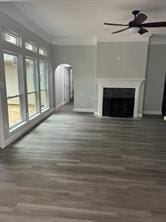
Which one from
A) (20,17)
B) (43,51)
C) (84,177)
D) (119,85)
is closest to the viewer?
(84,177)

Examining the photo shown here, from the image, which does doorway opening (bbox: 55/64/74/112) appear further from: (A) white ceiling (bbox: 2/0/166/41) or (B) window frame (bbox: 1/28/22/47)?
(B) window frame (bbox: 1/28/22/47)

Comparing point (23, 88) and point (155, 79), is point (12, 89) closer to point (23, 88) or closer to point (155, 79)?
point (23, 88)

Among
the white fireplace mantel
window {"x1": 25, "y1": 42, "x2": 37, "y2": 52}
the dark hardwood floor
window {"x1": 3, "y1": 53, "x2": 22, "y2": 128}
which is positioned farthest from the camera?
the white fireplace mantel

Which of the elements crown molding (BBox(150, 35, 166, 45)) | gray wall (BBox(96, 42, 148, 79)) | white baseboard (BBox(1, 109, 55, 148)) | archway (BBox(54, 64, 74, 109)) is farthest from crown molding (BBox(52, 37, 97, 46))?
white baseboard (BBox(1, 109, 55, 148))

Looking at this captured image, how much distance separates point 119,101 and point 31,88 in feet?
11.0

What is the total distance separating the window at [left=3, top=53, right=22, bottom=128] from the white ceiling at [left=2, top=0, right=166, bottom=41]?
3.99 ft

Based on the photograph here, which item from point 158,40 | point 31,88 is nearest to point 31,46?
point 31,88

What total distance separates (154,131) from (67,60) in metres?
4.48

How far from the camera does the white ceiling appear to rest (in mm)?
3449

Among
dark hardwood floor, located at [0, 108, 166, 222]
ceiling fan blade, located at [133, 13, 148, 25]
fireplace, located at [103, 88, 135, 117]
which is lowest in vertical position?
dark hardwood floor, located at [0, 108, 166, 222]

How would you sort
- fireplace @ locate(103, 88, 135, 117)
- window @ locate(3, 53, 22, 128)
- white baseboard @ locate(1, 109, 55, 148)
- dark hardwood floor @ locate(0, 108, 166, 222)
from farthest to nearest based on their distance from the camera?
fireplace @ locate(103, 88, 135, 117), window @ locate(3, 53, 22, 128), white baseboard @ locate(1, 109, 55, 148), dark hardwood floor @ locate(0, 108, 166, 222)

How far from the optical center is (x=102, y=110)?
6738mm

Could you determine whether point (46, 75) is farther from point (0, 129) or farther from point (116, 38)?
point (0, 129)

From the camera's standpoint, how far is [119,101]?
6.59m
